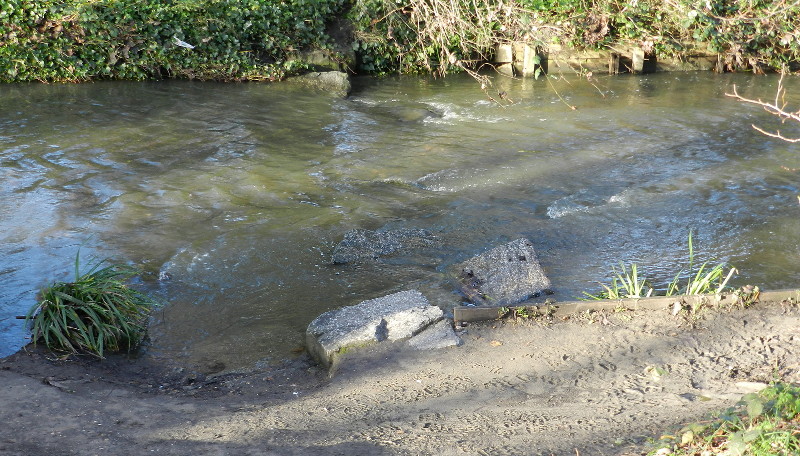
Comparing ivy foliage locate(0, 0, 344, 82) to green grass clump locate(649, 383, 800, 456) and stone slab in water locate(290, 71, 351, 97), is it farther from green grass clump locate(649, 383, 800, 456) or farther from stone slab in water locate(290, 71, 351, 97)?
green grass clump locate(649, 383, 800, 456)

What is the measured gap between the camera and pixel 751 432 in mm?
3342

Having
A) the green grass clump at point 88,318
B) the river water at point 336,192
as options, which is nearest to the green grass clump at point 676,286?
the river water at point 336,192

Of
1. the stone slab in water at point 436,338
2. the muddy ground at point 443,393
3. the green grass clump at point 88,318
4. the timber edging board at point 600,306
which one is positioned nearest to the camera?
the muddy ground at point 443,393

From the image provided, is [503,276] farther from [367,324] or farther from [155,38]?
[155,38]

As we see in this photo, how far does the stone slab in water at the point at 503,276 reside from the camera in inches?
247

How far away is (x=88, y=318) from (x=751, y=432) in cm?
434

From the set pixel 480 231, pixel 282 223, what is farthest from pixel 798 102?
pixel 282 223

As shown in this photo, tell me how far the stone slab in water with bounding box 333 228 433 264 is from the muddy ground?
5.94ft

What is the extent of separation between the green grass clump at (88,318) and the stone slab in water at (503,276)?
2706 millimetres

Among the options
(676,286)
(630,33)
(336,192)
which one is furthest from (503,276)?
(630,33)

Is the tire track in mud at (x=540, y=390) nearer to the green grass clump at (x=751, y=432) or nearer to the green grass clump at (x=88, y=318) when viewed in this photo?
the green grass clump at (x=751, y=432)

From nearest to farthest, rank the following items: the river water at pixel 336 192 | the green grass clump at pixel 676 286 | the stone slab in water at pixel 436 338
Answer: the stone slab in water at pixel 436 338, the green grass clump at pixel 676 286, the river water at pixel 336 192

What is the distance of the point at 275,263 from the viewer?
7.00 meters

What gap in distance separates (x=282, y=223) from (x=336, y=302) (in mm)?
1855
